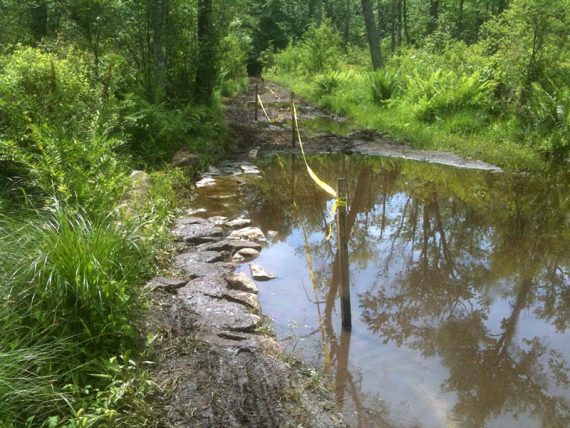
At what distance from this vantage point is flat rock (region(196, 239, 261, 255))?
674 cm

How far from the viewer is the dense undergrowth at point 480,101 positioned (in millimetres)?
11656

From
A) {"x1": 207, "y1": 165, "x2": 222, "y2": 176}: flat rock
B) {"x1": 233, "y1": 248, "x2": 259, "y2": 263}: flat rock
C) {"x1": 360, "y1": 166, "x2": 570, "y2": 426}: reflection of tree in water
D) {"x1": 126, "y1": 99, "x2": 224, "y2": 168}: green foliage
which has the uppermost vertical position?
{"x1": 126, "y1": 99, "x2": 224, "y2": 168}: green foliage

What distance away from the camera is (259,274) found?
20.8 feet

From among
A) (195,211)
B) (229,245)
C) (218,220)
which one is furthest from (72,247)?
(195,211)

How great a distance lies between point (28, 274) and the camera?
3.75 m

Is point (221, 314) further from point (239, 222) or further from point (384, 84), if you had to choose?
point (384, 84)

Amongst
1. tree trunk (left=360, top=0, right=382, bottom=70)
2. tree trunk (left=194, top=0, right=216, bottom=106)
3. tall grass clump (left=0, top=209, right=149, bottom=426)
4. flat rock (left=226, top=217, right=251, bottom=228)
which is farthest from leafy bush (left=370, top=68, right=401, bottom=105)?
tall grass clump (left=0, top=209, right=149, bottom=426)

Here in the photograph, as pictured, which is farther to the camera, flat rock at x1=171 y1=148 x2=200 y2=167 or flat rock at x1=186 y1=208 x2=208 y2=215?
flat rock at x1=171 y1=148 x2=200 y2=167

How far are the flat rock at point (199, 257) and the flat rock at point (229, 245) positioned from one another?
0.64 feet

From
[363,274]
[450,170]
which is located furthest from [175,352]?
[450,170]

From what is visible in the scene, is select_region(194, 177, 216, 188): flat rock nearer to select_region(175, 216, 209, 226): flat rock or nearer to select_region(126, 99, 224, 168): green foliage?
select_region(126, 99, 224, 168): green foliage

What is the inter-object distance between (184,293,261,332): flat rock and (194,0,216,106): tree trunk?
8.31m

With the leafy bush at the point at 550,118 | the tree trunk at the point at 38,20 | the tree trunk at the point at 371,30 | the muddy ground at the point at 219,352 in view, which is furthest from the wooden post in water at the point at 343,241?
the tree trunk at the point at 371,30

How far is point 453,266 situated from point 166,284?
3743 mm
